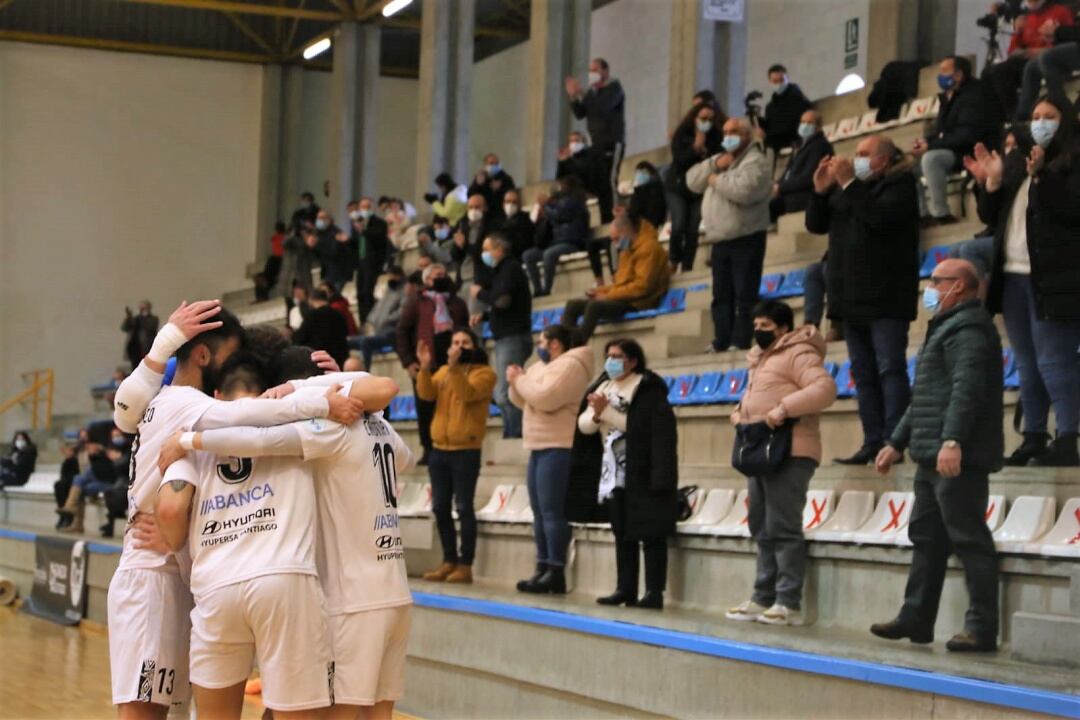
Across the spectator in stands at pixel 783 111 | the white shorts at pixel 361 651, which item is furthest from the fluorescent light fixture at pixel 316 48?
the white shorts at pixel 361 651

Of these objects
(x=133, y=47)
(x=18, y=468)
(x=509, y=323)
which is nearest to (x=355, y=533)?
(x=509, y=323)

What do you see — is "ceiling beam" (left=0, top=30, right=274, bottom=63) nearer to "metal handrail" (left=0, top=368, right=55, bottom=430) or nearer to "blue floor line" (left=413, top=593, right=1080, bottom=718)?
"metal handrail" (left=0, top=368, right=55, bottom=430)

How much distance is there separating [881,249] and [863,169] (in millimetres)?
387

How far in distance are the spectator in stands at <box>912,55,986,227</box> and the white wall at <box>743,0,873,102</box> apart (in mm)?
9139

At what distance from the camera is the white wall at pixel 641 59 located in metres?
22.7

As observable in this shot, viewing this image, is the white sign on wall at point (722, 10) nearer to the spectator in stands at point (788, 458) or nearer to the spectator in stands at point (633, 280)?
the spectator in stands at point (633, 280)

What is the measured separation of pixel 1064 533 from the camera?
5941mm

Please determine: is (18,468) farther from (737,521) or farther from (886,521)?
(886,521)

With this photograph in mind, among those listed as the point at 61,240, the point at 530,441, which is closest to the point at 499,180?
the point at 530,441

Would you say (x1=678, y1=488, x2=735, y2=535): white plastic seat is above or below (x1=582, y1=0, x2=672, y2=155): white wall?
below

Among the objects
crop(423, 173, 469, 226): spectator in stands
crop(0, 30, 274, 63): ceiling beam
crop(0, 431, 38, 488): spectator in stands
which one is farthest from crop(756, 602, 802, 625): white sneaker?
crop(0, 30, 274, 63): ceiling beam

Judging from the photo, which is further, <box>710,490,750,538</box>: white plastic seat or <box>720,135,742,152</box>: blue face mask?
<box>720,135,742,152</box>: blue face mask

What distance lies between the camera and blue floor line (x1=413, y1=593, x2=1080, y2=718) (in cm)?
469

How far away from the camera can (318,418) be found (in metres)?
4.08
